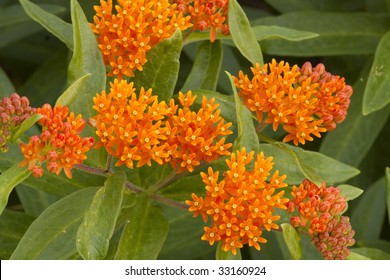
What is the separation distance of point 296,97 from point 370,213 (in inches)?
66.5

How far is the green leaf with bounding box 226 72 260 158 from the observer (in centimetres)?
293

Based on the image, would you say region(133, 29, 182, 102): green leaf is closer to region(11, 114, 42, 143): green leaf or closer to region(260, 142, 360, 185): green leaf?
region(260, 142, 360, 185): green leaf

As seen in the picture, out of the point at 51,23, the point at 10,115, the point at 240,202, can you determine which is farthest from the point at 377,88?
the point at 10,115

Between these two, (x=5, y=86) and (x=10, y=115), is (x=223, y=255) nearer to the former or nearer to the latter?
(x=10, y=115)

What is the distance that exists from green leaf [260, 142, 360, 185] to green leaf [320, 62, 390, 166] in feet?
3.13

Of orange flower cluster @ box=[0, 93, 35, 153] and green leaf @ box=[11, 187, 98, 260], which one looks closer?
orange flower cluster @ box=[0, 93, 35, 153]

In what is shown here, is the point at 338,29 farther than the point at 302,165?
Yes

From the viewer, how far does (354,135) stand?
4.47 meters

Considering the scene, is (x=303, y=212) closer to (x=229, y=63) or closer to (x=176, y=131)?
(x=176, y=131)

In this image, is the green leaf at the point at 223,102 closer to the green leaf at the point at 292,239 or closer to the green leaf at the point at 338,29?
the green leaf at the point at 292,239

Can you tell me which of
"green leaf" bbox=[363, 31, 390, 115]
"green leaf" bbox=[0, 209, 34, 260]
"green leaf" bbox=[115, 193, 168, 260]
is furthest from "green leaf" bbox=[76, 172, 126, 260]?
"green leaf" bbox=[363, 31, 390, 115]

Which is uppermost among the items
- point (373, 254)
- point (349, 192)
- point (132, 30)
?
point (132, 30)

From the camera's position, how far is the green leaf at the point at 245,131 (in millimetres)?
2934
